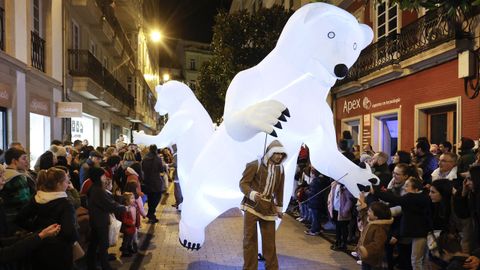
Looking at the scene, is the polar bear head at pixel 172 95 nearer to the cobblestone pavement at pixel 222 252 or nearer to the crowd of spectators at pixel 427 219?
the cobblestone pavement at pixel 222 252

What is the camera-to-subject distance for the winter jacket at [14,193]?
14.1ft

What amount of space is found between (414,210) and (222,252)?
3254 millimetres

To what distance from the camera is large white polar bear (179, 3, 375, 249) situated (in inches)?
201

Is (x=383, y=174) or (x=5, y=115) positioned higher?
(x=5, y=115)

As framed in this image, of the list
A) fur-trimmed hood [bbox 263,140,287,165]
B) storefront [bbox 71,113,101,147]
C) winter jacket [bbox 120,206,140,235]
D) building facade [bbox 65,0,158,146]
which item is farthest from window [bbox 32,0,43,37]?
fur-trimmed hood [bbox 263,140,287,165]

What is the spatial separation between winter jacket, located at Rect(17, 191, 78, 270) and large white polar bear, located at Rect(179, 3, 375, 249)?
1.97 m

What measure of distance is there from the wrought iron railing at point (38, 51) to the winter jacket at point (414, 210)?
10.5 m

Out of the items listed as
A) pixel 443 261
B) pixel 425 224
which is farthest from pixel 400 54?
pixel 443 261

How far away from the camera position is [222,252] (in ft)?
23.7

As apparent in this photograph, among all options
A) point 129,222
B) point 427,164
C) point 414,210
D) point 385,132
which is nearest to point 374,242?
point 414,210

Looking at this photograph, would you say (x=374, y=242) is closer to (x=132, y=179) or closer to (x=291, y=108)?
(x=291, y=108)

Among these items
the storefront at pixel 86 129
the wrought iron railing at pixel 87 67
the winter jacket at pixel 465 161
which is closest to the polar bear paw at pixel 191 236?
the winter jacket at pixel 465 161

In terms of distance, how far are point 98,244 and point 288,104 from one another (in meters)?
3.18

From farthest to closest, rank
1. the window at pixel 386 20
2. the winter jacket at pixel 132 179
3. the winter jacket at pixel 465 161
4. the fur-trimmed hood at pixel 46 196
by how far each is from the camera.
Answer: the window at pixel 386 20, the winter jacket at pixel 132 179, the winter jacket at pixel 465 161, the fur-trimmed hood at pixel 46 196
